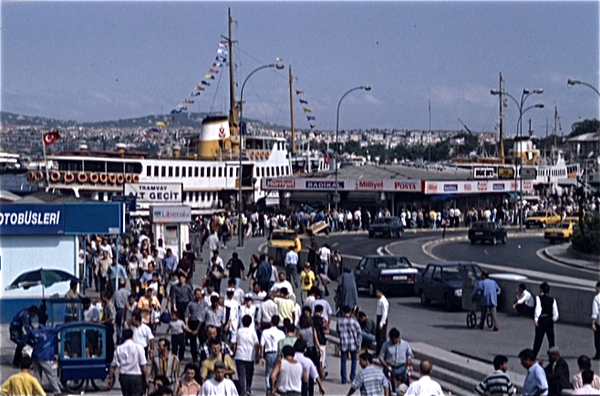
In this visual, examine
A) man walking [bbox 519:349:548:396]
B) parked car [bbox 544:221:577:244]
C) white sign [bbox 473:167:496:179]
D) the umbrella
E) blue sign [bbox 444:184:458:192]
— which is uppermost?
white sign [bbox 473:167:496:179]

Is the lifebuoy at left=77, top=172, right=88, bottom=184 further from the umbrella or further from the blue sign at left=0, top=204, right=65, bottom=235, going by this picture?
the umbrella

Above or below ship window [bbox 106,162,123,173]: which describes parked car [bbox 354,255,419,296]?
below

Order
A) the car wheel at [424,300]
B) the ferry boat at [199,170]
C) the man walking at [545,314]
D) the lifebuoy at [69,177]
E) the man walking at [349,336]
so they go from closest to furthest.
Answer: the man walking at [349,336] → the man walking at [545,314] → the car wheel at [424,300] → the lifebuoy at [69,177] → the ferry boat at [199,170]

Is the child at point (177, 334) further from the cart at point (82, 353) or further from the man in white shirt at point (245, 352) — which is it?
the man in white shirt at point (245, 352)

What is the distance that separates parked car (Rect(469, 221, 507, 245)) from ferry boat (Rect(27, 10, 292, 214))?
20.5 metres

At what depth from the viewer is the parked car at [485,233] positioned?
1966 inches

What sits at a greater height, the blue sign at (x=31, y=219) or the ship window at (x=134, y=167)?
the ship window at (x=134, y=167)

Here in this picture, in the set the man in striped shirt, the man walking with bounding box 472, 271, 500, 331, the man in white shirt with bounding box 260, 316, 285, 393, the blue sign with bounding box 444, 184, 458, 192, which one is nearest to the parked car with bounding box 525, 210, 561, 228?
the blue sign with bounding box 444, 184, 458, 192

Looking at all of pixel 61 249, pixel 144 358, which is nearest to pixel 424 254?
pixel 61 249

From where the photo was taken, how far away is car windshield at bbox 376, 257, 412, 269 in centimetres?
2694

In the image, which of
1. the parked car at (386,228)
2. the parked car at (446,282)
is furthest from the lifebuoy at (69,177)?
the parked car at (446,282)

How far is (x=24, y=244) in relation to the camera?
73.8ft

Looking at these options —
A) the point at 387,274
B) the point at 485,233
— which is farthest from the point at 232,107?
the point at 387,274

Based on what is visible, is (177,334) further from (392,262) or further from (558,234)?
(558,234)
